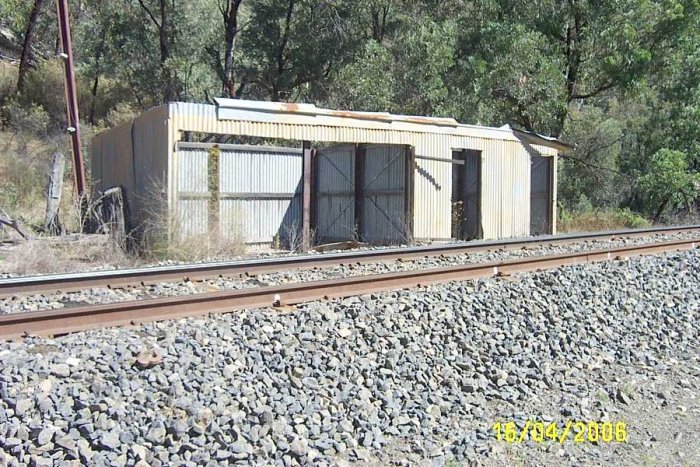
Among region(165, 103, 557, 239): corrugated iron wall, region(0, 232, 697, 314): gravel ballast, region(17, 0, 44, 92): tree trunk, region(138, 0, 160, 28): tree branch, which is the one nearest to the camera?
region(0, 232, 697, 314): gravel ballast

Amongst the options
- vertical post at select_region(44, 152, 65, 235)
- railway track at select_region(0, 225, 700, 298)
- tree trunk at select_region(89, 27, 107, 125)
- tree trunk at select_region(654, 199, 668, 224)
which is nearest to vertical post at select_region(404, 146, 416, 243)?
railway track at select_region(0, 225, 700, 298)

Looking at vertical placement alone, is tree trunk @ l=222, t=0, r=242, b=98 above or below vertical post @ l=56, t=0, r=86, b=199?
above

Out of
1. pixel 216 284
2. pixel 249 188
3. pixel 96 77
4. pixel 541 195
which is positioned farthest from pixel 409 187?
pixel 96 77

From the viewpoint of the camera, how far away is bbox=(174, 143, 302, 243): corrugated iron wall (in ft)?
52.0

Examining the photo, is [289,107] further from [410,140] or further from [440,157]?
[440,157]

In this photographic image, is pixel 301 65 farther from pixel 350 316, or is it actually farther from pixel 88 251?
pixel 350 316

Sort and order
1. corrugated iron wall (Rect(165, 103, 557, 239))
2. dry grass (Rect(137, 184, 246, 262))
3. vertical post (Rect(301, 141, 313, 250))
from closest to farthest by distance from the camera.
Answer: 1. dry grass (Rect(137, 184, 246, 262))
2. corrugated iron wall (Rect(165, 103, 557, 239))
3. vertical post (Rect(301, 141, 313, 250))

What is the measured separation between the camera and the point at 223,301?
23.1ft

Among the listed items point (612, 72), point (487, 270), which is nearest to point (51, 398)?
point (487, 270)

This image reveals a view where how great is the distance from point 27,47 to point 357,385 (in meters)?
34.0

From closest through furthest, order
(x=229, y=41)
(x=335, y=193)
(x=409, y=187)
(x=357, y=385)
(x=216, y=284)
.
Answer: (x=357, y=385) → (x=216, y=284) → (x=409, y=187) → (x=335, y=193) → (x=229, y=41)

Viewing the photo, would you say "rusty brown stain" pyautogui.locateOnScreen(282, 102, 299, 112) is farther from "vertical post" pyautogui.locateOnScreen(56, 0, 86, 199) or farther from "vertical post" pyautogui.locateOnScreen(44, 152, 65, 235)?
"vertical post" pyautogui.locateOnScreen(56, 0, 86, 199)
